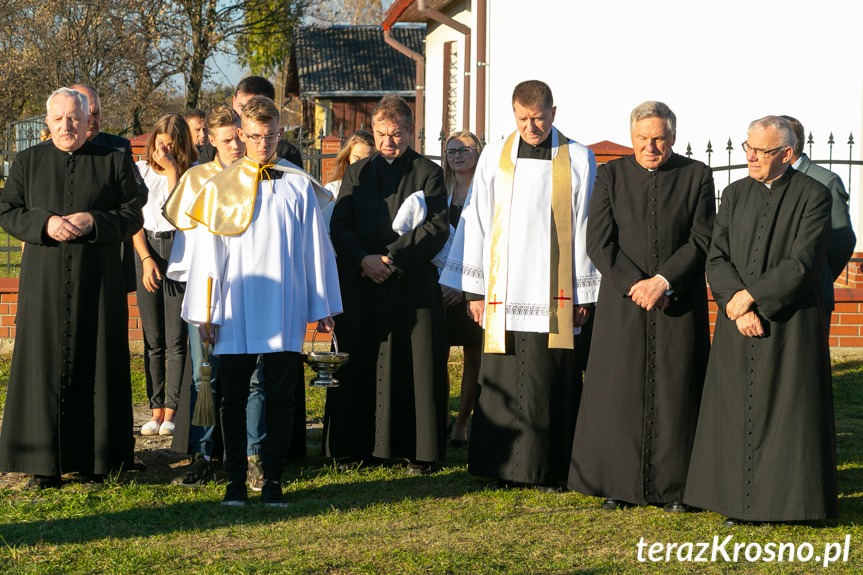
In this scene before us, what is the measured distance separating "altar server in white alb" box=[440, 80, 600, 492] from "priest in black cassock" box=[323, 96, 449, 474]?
36 centimetres

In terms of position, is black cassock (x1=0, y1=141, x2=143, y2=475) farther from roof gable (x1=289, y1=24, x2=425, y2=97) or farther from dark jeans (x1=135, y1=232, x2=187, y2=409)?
roof gable (x1=289, y1=24, x2=425, y2=97)

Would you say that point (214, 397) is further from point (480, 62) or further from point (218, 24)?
point (218, 24)

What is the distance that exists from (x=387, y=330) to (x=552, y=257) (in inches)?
43.8

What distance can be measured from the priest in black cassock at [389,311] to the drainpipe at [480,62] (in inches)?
321

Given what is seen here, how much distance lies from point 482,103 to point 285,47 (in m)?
27.8

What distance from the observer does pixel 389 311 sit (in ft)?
20.7

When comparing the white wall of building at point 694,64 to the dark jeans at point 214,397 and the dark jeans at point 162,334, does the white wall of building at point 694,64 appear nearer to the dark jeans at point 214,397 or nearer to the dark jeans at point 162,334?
the dark jeans at point 162,334

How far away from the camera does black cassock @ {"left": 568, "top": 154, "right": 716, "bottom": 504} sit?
5.48m

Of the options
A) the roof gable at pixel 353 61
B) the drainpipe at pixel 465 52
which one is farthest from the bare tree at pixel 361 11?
the drainpipe at pixel 465 52

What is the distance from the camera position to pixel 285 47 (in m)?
40.9

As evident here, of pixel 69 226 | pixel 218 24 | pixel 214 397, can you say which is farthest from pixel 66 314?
pixel 218 24

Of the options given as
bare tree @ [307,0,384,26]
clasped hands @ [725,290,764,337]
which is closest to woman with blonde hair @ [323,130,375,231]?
clasped hands @ [725,290,764,337]

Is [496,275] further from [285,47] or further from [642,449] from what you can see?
[285,47]

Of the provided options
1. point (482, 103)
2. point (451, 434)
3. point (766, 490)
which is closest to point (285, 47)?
point (482, 103)
